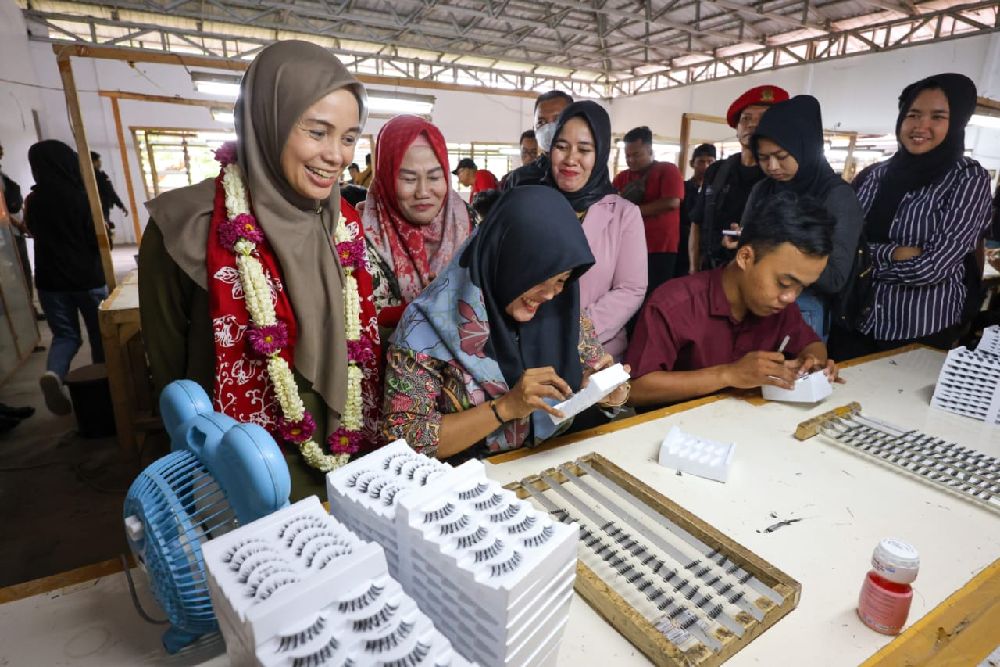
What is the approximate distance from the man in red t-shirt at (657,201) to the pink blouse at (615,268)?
62.7 inches

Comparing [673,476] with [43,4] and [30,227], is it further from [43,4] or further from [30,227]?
[43,4]

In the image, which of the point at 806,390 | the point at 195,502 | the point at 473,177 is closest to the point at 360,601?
the point at 195,502

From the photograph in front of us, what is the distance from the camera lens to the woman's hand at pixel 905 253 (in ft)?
7.77

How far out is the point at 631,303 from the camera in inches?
86.8

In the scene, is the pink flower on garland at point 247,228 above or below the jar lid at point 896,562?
above

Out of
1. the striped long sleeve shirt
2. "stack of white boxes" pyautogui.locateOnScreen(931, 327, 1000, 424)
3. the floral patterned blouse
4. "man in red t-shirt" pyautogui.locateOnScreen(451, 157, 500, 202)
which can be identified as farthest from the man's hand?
"man in red t-shirt" pyautogui.locateOnScreen(451, 157, 500, 202)

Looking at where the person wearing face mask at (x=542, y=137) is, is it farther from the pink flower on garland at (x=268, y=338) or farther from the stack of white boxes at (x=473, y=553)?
the stack of white boxes at (x=473, y=553)

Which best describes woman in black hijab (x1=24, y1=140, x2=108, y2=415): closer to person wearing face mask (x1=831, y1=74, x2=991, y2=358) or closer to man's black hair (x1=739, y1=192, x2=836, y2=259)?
man's black hair (x1=739, y1=192, x2=836, y2=259)

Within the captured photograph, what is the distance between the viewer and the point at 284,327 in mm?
1348

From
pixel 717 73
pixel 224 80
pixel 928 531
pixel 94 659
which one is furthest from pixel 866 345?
pixel 717 73

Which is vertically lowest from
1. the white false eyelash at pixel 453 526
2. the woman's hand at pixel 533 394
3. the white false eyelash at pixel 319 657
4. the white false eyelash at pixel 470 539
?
the woman's hand at pixel 533 394

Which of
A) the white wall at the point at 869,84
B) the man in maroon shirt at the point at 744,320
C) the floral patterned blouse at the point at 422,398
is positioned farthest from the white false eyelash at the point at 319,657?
the white wall at the point at 869,84

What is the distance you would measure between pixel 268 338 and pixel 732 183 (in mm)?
2796

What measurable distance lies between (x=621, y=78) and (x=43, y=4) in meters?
11.6
